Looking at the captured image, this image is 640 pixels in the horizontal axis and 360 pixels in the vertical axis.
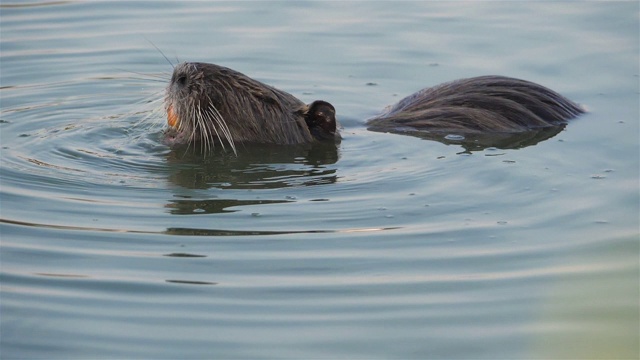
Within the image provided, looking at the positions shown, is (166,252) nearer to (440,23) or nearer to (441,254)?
(441,254)

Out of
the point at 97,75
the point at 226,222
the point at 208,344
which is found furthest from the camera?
the point at 97,75

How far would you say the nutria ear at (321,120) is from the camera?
7648mm

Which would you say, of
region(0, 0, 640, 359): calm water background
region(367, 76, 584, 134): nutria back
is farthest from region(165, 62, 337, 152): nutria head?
region(367, 76, 584, 134): nutria back

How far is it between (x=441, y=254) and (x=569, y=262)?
590 mm

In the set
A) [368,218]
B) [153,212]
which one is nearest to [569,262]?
[368,218]

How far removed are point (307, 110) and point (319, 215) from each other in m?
1.61

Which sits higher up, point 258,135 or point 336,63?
point 336,63

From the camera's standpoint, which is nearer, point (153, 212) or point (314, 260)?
point (314, 260)

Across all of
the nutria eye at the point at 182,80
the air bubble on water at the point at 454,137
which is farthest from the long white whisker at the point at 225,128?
the air bubble on water at the point at 454,137

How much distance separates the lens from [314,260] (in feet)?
18.2

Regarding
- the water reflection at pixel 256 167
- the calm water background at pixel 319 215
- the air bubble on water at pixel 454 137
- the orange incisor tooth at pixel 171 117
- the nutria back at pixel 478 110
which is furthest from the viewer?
the nutria back at pixel 478 110

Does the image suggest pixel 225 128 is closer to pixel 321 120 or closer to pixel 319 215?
pixel 321 120

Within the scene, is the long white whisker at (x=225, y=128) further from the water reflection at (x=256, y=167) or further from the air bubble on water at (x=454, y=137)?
the air bubble on water at (x=454, y=137)

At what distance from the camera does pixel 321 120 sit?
7.72 metres
